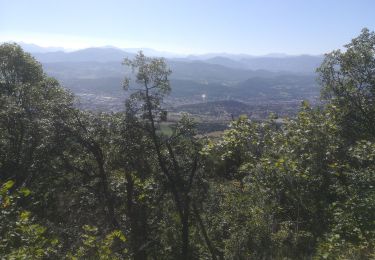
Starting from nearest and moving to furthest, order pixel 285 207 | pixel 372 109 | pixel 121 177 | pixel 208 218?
pixel 285 207
pixel 208 218
pixel 121 177
pixel 372 109

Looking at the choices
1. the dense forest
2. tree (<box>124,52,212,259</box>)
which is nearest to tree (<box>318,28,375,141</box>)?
the dense forest

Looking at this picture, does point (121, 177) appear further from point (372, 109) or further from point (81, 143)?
point (372, 109)

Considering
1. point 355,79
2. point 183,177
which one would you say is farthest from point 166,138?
point 355,79

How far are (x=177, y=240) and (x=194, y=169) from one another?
4029 mm

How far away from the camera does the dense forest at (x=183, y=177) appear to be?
39.5 feet

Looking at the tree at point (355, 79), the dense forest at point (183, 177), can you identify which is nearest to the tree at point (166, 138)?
the dense forest at point (183, 177)

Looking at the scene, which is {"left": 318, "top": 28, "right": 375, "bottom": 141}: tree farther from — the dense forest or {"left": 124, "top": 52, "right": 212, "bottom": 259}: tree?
{"left": 124, "top": 52, "right": 212, "bottom": 259}: tree

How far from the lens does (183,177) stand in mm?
22984

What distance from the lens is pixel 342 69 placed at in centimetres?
3209

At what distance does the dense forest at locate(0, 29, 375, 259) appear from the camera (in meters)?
12.0

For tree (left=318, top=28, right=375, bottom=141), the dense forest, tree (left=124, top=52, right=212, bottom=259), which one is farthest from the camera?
tree (left=318, top=28, right=375, bottom=141)

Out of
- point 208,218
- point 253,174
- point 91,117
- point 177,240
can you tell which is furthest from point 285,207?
point 91,117

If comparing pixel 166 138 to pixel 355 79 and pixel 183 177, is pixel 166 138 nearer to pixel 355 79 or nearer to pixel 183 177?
pixel 183 177

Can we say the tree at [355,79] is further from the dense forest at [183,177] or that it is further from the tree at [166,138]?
the tree at [166,138]
